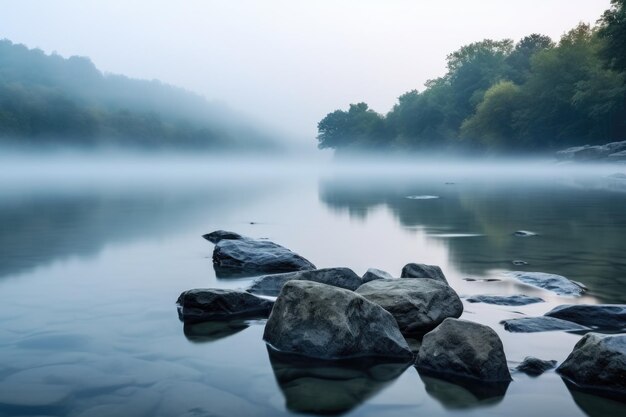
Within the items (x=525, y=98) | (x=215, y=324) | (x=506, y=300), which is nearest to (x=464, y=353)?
(x=506, y=300)

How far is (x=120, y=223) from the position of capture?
20.0 meters

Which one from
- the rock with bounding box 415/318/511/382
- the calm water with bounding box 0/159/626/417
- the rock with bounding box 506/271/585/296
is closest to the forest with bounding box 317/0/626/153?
the calm water with bounding box 0/159/626/417

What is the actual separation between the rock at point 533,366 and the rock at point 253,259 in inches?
219

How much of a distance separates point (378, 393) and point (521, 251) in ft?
29.1

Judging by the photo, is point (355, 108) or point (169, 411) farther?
point (355, 108)

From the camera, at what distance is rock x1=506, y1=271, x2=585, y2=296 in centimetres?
939

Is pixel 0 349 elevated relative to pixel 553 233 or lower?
elevated

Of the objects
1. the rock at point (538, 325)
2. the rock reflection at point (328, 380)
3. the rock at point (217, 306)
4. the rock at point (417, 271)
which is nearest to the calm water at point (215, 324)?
the rock reflection at point (328, 380)

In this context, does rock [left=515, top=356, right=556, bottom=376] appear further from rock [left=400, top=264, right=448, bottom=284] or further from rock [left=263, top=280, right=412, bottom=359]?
rock [left=400, top=264, right=448, bottom=284]

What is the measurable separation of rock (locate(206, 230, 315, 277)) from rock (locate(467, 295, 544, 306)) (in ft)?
11.1

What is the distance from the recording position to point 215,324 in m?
7.74

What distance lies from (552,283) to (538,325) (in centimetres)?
260

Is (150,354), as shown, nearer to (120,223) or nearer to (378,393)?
(378,393)

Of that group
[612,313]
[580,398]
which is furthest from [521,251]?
[580,398]
